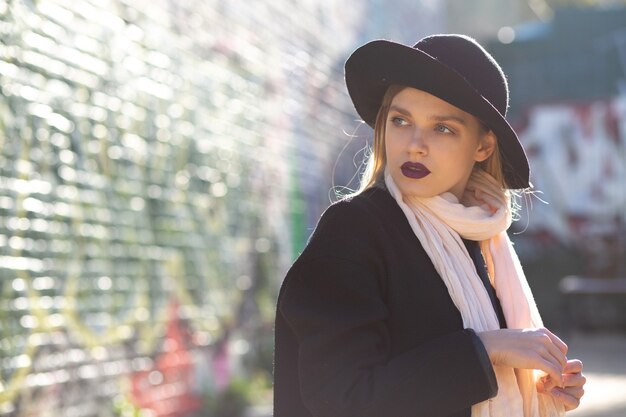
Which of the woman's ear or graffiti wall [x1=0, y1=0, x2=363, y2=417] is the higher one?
graffiti wall [x1=0, y1=0, x2=363, y2=417]

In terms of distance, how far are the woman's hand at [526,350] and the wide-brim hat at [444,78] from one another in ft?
1.47

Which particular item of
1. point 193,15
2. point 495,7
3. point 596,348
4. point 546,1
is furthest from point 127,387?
point 546,1

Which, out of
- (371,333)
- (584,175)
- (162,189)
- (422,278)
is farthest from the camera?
(584,175)

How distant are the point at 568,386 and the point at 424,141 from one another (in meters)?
0.60

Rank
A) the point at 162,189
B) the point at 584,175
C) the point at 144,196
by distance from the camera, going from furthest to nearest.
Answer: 1. the point at 584,175
2. the point at 162,189
3. the point at 144,196

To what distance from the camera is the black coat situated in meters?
2.22

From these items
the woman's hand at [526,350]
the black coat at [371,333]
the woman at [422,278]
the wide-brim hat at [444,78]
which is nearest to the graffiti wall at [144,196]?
the wide-brim hat at [444,78]

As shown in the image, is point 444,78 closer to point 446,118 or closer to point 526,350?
point 446,118

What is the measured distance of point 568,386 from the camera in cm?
246

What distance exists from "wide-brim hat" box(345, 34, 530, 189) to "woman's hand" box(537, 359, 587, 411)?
47cm

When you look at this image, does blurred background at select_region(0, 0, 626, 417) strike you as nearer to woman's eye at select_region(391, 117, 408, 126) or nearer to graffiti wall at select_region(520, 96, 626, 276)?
woman's eye at select_region(391, 117, 408, 126)

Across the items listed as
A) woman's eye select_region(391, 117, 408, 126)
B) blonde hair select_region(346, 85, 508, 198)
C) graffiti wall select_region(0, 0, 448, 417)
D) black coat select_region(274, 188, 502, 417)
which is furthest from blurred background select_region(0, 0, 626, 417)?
black coat select_region(274, 188, 502, 417)

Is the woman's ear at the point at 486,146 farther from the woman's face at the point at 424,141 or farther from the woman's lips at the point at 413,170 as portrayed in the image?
the woman's lips at the point at 413,170

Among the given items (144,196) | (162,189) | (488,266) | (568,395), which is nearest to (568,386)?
(568,395)
